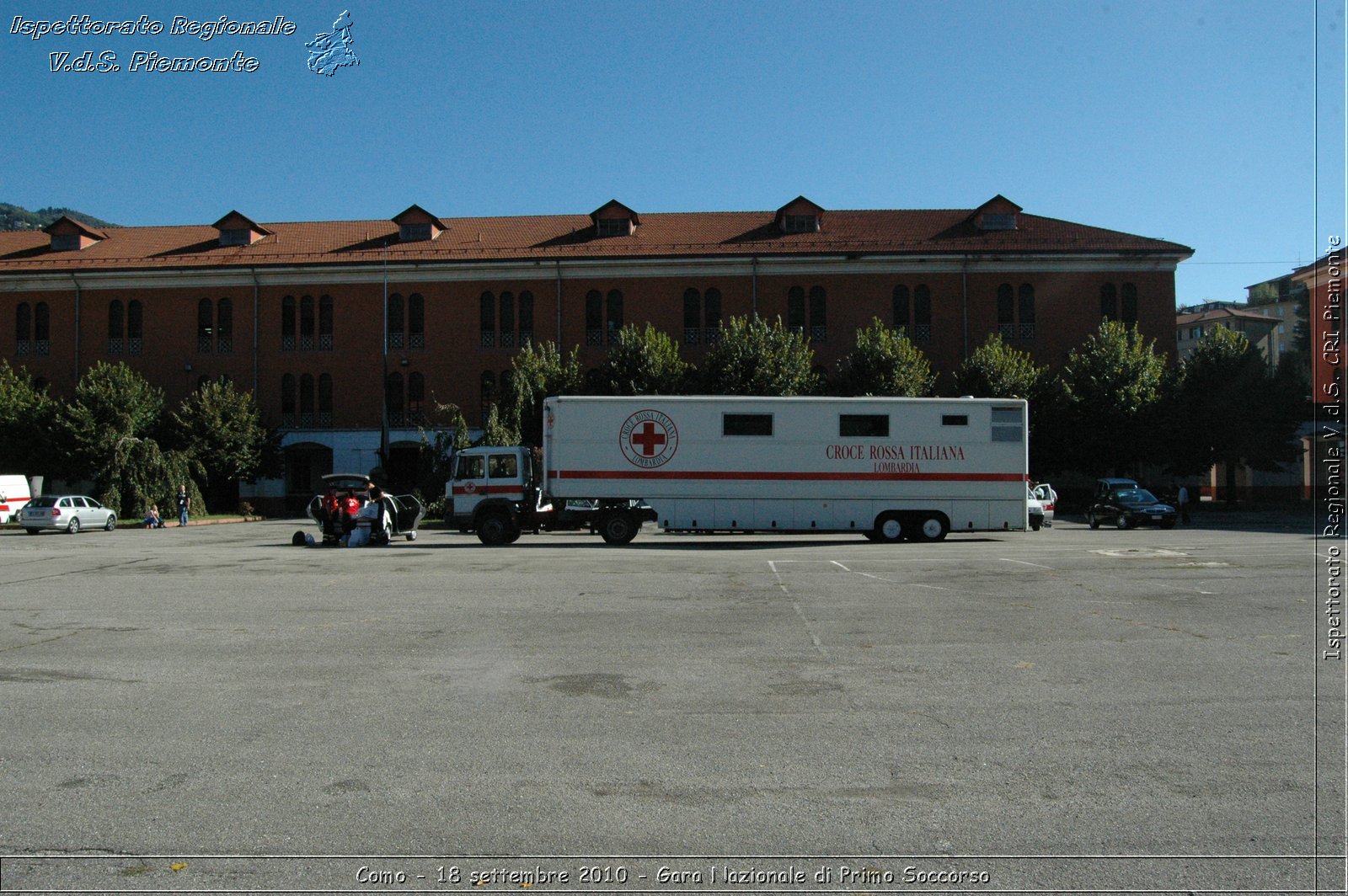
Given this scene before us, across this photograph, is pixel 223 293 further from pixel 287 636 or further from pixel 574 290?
pixel 287 636

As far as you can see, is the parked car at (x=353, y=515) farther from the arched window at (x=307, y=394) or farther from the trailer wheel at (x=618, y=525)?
the arched window at (x=307, y=394)

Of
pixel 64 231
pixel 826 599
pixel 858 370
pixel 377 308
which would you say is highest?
pixel 64 231

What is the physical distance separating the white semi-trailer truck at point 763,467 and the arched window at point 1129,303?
29.9 m

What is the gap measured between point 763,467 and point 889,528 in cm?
377

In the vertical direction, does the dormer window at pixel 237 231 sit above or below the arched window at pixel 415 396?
above

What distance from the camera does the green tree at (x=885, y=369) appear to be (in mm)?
45594

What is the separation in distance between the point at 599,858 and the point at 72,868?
2.47 metres

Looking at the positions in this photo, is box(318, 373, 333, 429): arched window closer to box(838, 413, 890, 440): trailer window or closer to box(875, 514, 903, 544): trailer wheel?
box(838, 413, 890, 440): trailer window

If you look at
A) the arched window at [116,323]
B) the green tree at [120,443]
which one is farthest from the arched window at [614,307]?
the arched window at [116,323]

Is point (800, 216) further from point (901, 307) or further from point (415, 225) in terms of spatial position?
point (415, 225)

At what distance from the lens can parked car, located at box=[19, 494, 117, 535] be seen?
124 feet

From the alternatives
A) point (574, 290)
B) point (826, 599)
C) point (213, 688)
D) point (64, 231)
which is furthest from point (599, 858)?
point (64, 231)

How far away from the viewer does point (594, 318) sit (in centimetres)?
5300

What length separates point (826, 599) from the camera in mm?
13500
